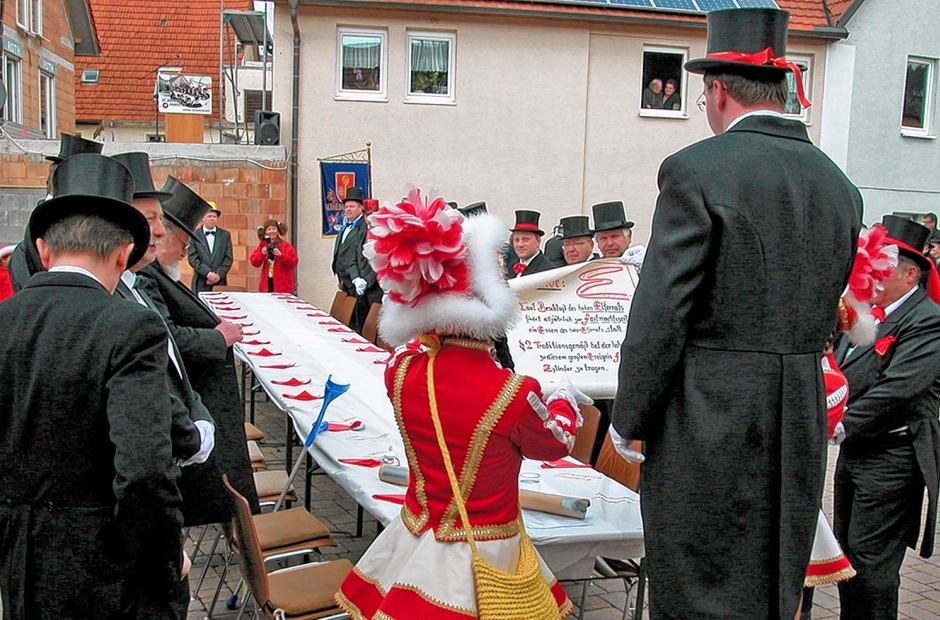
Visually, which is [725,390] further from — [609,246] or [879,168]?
[879,168]

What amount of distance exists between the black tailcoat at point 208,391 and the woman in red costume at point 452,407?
1.02 m

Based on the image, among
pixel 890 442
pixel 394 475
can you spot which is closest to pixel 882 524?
pixel 890 442

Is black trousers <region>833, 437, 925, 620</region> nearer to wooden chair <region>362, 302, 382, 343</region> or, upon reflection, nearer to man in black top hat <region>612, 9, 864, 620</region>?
man in black top hat <region>612, 9, 864, 620</region>

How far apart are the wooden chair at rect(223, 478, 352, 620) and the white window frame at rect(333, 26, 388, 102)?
12411mm

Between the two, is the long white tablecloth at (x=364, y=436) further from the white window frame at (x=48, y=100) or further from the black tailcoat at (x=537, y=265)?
the white window frame at (x=48, y=100)

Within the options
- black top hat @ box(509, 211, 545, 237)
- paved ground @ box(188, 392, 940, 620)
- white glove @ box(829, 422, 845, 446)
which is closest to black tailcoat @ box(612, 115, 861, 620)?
white glove @ box(829, 422, 845, 446)

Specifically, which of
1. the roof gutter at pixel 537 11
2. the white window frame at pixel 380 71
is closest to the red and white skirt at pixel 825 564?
the white window frame at pixel 380 71

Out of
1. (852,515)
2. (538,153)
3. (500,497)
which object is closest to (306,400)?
(500,497)

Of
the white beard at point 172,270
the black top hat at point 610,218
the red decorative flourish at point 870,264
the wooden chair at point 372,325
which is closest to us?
the red decorative flourish at point 870,264

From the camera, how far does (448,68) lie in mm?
15812

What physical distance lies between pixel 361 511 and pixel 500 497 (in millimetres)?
2786

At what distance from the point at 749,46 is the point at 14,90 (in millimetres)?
21971

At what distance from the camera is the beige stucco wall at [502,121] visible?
→ 15.2m

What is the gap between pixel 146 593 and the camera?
256 cm
